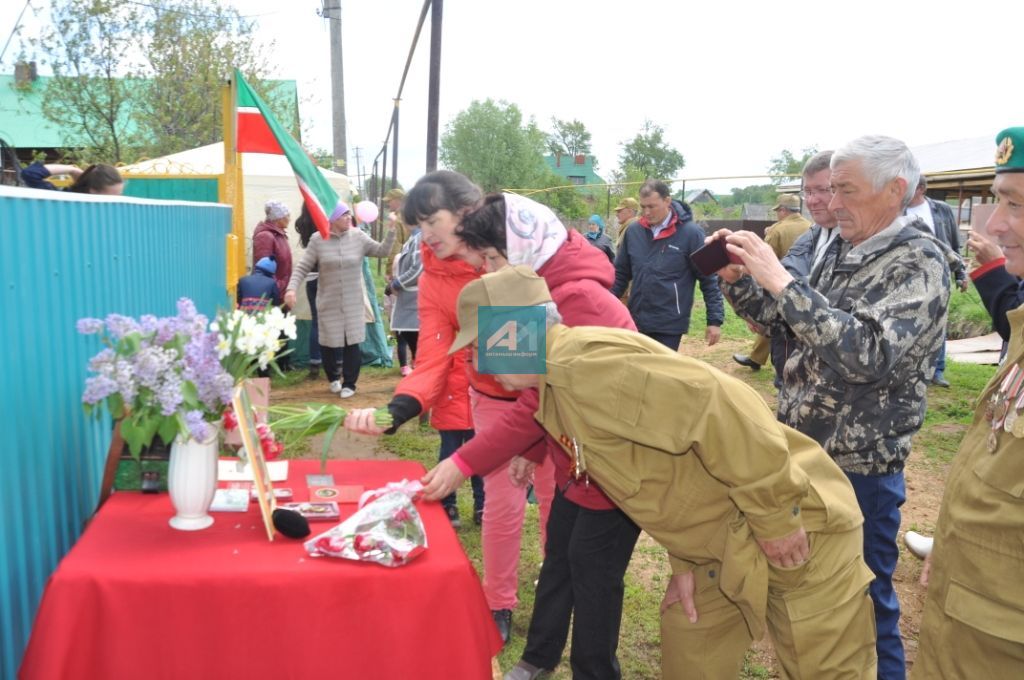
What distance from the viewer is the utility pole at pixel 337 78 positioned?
14.3 meters

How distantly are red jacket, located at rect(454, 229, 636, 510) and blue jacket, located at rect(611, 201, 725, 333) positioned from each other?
3.76 metres

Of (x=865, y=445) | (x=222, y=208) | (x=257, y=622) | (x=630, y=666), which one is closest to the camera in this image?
(x=257, y=622)

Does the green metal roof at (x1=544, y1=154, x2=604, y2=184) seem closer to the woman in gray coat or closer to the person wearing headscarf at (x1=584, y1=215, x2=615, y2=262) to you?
the person wearing headscarf at (x1=584, y1=215, x2=615, y2=262)

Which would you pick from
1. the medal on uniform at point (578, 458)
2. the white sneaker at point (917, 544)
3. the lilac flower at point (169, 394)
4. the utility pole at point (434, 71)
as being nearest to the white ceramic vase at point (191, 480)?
the lilac flower at point (169, 394)

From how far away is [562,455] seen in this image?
244 cm

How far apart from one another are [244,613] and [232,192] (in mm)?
6119

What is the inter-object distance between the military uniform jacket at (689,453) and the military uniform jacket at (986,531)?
0.86ft

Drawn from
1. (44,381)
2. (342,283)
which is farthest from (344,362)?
(44,381)

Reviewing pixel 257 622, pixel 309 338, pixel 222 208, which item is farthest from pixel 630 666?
pixel 309 338

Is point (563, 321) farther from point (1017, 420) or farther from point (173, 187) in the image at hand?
point (173, 187)

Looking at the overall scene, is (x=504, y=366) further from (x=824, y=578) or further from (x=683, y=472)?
(x=824, y=578)

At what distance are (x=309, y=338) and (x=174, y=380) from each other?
23.2 feet

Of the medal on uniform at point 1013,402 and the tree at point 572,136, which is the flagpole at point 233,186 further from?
the tree at point 572,136

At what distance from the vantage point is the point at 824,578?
6.95ft
